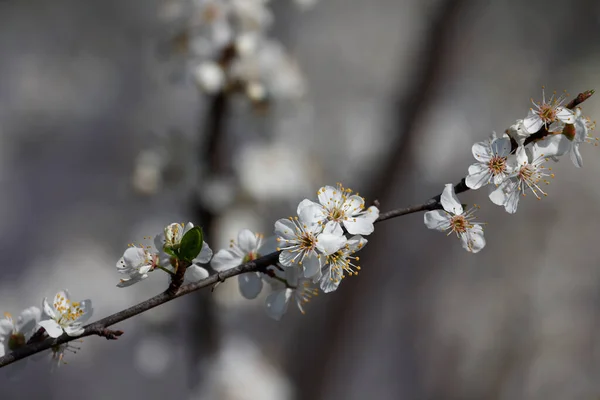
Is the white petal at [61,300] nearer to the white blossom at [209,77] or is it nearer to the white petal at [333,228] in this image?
the white petal at [333,228]

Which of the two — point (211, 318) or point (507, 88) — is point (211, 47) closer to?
point (211, 318)

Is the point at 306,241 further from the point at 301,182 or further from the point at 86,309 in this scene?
the point at 301,182

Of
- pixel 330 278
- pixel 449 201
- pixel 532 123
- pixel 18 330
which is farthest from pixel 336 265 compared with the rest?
pixel 18 330

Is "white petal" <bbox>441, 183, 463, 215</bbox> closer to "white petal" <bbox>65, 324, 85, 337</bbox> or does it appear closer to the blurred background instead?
"white petal" <bbox>65, 324, 85, 337</bbox>

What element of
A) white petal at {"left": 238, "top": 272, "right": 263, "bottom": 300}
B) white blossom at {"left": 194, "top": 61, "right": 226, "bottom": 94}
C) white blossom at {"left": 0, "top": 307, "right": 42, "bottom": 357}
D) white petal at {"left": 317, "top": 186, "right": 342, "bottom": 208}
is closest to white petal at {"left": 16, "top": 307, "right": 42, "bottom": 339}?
white blossom at {"left": 0, "top": 307, "right": 42, "bottom": 357}

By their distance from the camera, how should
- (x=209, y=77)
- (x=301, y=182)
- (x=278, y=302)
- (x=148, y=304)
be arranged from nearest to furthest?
1. (x=148, y=304)
2. (x=278, y=302)
3. (x=209, y=77)
4. (x=301, y=182)

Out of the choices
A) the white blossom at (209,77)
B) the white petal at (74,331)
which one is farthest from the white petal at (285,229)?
the white blossom at (209,77)
